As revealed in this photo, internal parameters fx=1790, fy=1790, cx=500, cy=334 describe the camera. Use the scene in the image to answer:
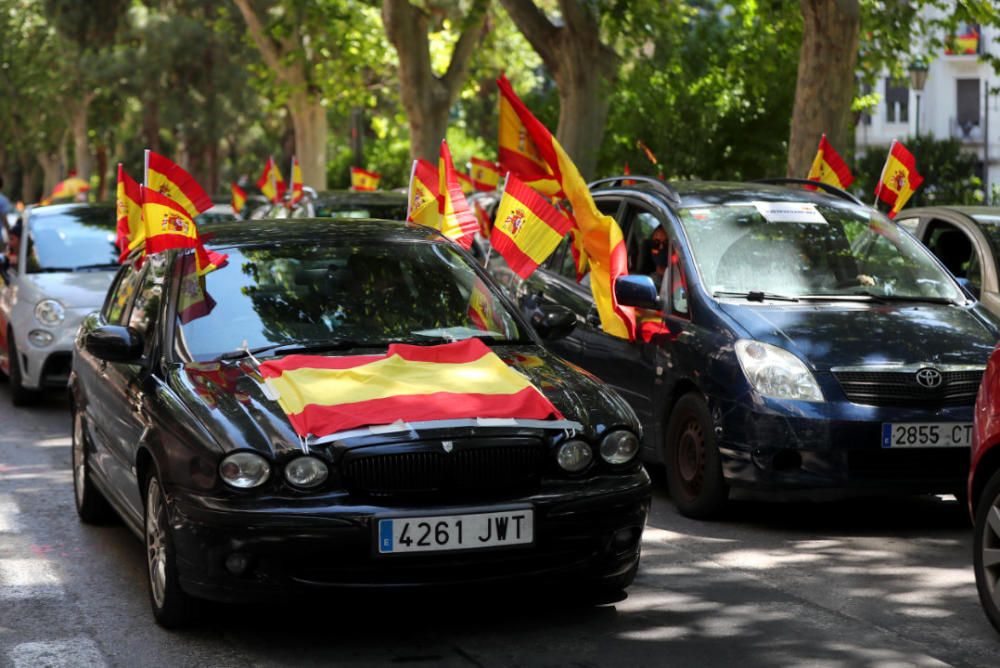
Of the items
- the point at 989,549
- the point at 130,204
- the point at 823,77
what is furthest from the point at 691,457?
the point at 823,77

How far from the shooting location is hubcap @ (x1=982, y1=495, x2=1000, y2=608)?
616 centimetres

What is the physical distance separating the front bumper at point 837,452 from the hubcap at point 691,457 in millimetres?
407

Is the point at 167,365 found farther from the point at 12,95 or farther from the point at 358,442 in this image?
the point at 12,95

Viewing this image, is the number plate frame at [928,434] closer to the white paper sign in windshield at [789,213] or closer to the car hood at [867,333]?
the car hood at [867,333]

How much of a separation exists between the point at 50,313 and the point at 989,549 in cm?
861

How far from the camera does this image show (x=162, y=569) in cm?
632

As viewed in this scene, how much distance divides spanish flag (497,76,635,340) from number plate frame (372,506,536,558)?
3495mm

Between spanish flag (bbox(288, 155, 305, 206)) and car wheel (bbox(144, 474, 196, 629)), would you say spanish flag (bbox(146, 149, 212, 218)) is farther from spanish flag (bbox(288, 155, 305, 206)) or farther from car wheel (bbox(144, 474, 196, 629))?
spanish flag (bbox(288, 155, 305, 206))

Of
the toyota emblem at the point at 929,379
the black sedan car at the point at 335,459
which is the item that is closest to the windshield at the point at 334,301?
the black sedan car at the point at 335,459

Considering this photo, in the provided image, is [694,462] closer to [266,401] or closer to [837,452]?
[837,452]

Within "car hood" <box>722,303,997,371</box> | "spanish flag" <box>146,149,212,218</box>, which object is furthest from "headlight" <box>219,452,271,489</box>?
"car hood" <box>722,303,997,371</box>

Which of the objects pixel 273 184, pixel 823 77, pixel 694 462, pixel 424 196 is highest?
pixel 823 77

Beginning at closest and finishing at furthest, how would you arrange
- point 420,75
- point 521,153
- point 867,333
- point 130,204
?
point 867,333, point 521,153, point 130,204, point 420,75

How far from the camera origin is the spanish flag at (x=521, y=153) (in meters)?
10.0
